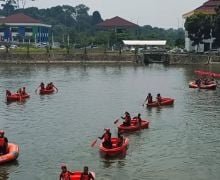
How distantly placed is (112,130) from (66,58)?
239 feet

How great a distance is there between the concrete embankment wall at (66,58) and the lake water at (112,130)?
34940mm

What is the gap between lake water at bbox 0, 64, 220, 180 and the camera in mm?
28589

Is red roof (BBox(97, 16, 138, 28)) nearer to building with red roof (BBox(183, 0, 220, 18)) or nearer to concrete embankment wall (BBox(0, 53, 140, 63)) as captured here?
building with red roof (BBox(183, 0, 220, 18))

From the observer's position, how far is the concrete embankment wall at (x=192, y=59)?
10888 centimetres

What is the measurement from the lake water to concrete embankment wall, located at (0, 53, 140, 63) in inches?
1376

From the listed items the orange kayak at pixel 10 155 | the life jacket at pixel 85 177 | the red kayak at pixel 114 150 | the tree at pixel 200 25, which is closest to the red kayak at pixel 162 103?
the red kayak at pixel 114 150

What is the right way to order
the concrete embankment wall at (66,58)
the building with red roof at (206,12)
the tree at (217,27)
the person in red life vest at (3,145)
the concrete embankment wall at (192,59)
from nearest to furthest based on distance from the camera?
the person in red life vest at (3,145)
the tree at (217,27)
the concrete embankment wall at (66,58)
the concrete embankment wall at (192,59)
the building with red roof at (206,12)

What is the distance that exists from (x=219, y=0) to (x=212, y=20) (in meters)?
28.4

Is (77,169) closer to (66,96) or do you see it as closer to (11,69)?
(66,96)

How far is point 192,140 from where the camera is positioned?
117 feet

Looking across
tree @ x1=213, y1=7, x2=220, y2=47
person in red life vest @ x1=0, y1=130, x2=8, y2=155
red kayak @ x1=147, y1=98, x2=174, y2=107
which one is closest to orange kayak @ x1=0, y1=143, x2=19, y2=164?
person in red life vest @ x1=0, y1=130, x2=8, y2=155

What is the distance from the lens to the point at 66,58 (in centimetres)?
11062

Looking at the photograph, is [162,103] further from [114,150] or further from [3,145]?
[3,145]

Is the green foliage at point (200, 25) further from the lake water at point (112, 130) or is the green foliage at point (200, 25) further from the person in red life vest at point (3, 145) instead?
the person in red life vest at point (3, 145)
